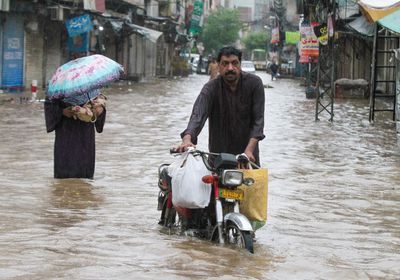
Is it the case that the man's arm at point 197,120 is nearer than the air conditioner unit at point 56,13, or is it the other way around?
the man's arm at point 197,120

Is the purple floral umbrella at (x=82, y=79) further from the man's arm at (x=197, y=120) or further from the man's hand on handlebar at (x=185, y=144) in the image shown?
the man's hand on handlebar at (x=185, y=144)

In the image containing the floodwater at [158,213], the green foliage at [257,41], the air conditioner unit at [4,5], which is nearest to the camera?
the floodwater at [158,213]

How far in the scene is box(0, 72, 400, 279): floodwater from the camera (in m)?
6.17

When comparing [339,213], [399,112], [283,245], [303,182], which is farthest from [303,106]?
[283,245]

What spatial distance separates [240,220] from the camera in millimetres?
6371

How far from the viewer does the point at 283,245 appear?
23.6ft

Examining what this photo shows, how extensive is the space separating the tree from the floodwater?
3722 inches

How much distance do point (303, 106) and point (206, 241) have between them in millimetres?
21710

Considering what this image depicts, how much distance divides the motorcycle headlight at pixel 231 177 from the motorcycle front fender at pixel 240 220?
0.75 ft

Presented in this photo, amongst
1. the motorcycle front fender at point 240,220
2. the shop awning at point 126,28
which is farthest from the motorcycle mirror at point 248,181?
the shop awning at point 126,28

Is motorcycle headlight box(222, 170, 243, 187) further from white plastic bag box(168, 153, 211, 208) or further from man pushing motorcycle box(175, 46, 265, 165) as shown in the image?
man pushing motorcycle box(175, 46, 265, 165)

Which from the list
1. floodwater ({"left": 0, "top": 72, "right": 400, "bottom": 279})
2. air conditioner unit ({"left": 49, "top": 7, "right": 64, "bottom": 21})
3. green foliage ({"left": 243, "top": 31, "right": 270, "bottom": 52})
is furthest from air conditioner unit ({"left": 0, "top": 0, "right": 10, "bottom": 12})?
green foliage ({"left": 243, "top": 31, "right": 270, "bottom": 52})

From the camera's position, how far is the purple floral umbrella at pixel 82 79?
30.8ft

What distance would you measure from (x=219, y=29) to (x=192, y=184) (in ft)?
347
